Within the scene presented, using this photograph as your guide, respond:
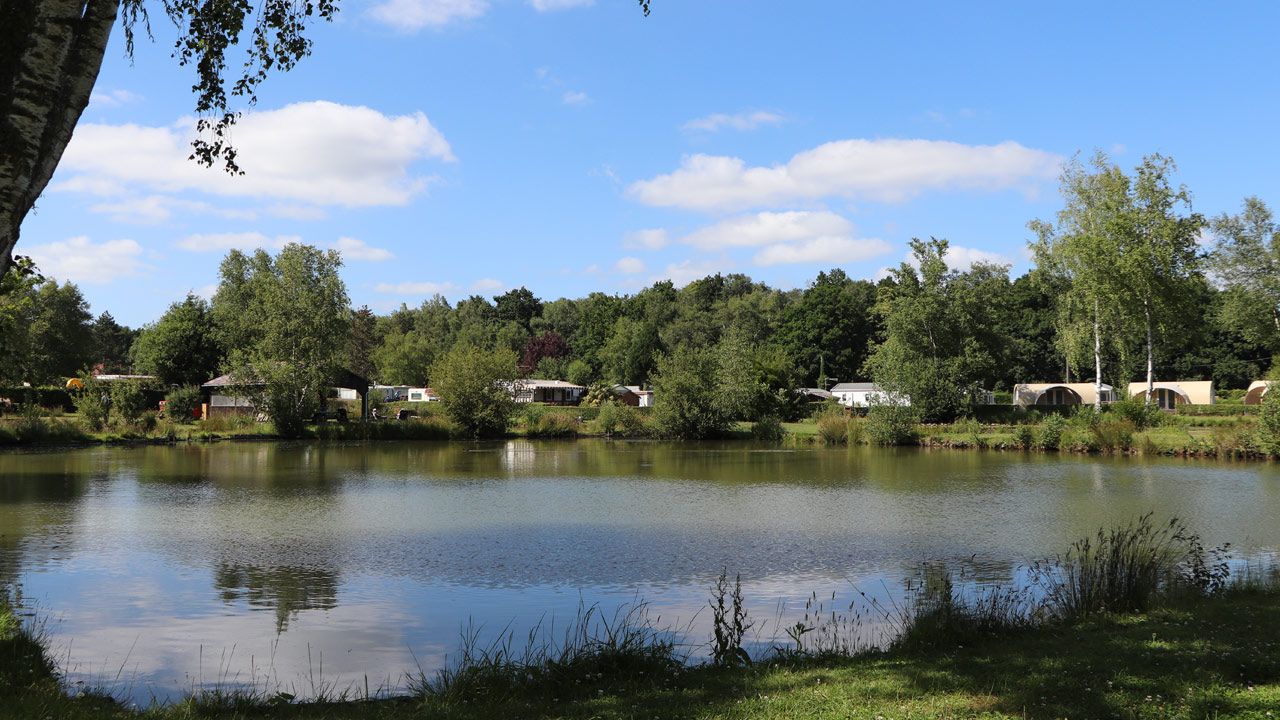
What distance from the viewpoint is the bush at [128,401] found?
135 ft

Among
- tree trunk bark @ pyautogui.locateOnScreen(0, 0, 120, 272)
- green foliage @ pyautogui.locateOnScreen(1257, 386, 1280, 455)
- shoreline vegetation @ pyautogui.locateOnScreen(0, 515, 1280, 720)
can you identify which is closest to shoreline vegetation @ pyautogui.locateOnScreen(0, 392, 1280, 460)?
green foliage @ pyautogui.locateOnScreen(1257, 386, 1280, 455)

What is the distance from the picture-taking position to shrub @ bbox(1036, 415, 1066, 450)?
39.4 m

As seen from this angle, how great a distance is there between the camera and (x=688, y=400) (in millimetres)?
49531

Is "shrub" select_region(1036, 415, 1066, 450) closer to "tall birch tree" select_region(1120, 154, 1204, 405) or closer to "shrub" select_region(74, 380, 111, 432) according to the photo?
"tall birch tree" select_region(1120, 154, 1204, 405)

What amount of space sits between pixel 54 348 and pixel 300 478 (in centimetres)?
4260

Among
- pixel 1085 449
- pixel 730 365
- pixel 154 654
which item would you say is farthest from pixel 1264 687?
pixel 730 365

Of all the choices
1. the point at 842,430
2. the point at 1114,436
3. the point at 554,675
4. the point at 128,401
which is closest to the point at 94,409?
the point at 128,401

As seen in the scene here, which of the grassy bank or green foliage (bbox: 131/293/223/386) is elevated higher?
green foliage (bbox: 131/293/223/386)

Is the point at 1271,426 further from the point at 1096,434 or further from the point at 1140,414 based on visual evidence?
the point at 1140,414

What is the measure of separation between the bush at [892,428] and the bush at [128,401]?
114 ft

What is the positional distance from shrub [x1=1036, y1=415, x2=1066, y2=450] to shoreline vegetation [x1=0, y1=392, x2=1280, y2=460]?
0.14ft

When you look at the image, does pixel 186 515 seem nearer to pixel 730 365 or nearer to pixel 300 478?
pixel 300 478

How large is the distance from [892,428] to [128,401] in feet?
118

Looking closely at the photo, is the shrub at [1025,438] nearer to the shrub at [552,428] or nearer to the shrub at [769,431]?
the shrub at [769,431]
